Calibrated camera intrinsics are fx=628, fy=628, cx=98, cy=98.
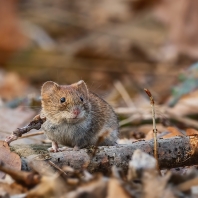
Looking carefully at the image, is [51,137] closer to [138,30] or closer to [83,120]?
[83,120]

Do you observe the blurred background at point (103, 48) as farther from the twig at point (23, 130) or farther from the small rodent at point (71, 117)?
the twig at point (23, 130)

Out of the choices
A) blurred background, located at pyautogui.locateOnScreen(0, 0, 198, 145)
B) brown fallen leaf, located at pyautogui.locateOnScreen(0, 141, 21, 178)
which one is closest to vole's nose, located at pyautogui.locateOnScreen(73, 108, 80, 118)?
brown fallen leaf, located at pyautogui.locateOnScreen(0, 141, 21, 178)

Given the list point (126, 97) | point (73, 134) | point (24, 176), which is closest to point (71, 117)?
point (73, 134)

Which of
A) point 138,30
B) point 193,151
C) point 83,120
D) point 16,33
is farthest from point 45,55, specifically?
point 193,151

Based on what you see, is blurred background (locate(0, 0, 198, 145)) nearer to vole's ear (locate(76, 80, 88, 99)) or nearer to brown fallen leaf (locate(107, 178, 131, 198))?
vole's ear (locate(76, 80, 88, 99))

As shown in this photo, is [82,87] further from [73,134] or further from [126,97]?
[126,97]

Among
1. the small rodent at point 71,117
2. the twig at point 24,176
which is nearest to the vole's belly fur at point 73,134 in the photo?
the small rodent at point 71,117

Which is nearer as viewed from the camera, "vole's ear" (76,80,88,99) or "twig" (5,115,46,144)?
"twig" (5,115,46,144)
